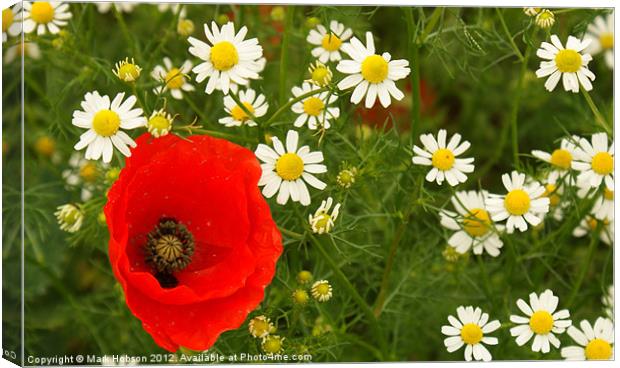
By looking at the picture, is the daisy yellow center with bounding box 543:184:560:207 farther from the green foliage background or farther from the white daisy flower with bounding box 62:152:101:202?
the white daisy flower with bounding box 62:152:101:202

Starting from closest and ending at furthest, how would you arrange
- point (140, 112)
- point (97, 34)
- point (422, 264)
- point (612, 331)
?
point (140, 112), point (612, 331), point (422, 264), point (97, 34)

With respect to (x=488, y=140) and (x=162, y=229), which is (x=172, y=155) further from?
(x=488, y=140)

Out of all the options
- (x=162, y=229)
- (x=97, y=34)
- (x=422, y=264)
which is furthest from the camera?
(x=97, y=34)

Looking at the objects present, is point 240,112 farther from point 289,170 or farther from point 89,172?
point 89,172

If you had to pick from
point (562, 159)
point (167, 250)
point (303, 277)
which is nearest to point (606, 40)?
point (562, 159)

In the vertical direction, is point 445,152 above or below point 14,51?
below

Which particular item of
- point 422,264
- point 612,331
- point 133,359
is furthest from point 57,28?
point 612,331

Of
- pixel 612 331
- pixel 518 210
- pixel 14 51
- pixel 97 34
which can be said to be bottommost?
pixel 612 331

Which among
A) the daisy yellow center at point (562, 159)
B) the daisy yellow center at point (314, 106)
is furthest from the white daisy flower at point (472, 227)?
the daisy yellow center at point (314, 106)
